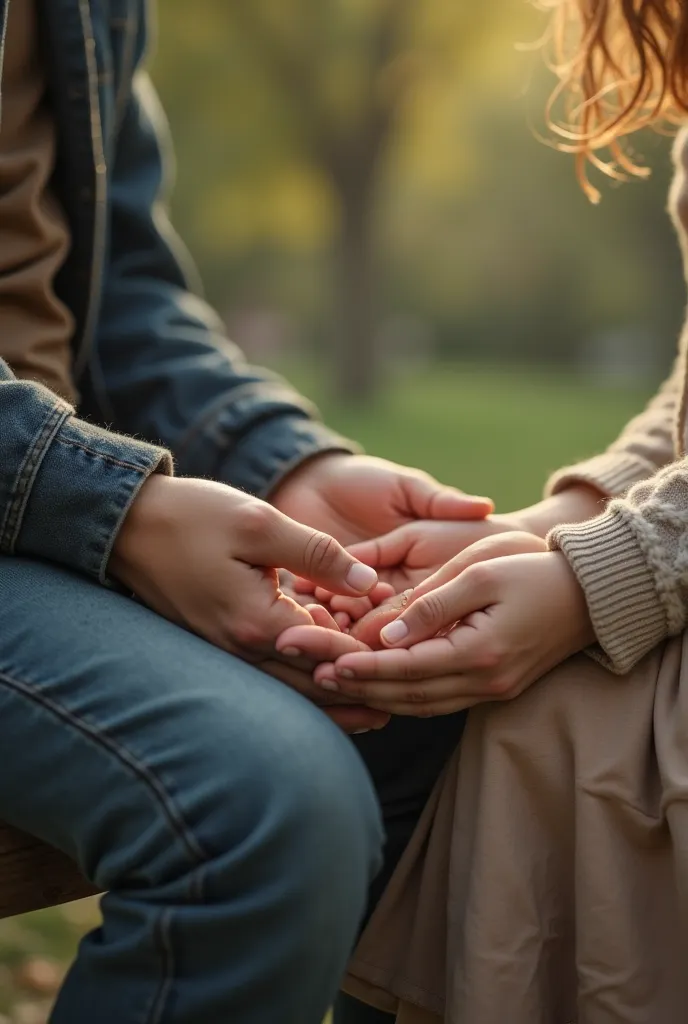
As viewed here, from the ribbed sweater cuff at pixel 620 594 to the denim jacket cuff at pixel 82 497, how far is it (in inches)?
17.6

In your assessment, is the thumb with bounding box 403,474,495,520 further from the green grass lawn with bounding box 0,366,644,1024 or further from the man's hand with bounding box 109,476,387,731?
the green grass lawn with bounding box 0,366,644,1024

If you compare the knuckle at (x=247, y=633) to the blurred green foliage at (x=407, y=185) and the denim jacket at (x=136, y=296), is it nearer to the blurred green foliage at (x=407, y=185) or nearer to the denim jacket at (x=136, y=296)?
the denim jacket at (x=136, y=296)

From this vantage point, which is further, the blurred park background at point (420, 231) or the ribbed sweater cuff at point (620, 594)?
the blurred park background at point (420, 231)

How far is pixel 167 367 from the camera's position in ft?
5.87

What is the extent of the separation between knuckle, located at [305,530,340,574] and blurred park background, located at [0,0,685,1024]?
539 centimetres

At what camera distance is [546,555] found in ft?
4.11

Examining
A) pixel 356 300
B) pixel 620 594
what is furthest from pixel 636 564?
pixel 356 300

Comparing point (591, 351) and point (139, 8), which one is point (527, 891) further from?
point (591, 351)

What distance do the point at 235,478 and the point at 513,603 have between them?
1.91 feet

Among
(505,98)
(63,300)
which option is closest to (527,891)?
(63,300)

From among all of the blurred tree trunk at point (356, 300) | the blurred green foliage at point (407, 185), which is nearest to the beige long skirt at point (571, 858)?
the blurred green foliage at point (407, 185)

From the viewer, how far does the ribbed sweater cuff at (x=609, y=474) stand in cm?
153

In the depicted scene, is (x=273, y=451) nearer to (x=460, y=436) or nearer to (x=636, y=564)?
(x=636, y=564)

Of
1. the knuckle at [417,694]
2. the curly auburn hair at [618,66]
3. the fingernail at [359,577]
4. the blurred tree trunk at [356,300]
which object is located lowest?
the blurred tree trunk at [356,300]
